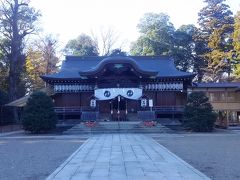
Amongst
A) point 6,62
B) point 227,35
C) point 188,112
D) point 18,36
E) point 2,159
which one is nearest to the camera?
point 2,159

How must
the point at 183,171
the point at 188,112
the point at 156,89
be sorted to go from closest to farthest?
the point at 183,171 < the point at 188,112 < the point at 156,89

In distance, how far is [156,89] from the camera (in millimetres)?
34031

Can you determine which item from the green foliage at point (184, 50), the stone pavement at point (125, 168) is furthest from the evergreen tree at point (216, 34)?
the stone pavement at point (125, 168)

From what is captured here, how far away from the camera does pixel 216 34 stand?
50594mm

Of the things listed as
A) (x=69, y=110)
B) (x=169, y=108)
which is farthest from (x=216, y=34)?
(x=69, y=110)

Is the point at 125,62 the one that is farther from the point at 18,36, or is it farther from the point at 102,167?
the point at 102,167

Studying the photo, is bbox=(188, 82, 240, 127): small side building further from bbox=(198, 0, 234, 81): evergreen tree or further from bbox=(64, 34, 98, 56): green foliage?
bbox=(64, 34, 98, 56): green foliage

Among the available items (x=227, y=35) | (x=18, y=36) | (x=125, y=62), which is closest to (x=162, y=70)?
(x=125, y=62)

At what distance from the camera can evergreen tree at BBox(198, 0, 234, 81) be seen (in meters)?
49.8

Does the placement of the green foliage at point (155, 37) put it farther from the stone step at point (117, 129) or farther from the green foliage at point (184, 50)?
the stone step at point (117, 129)

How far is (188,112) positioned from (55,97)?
46.2 feet

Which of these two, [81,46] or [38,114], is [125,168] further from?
[81,46]

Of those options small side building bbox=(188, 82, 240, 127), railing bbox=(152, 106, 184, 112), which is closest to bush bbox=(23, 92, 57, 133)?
railing bbox=(152, 106, 184, 112)

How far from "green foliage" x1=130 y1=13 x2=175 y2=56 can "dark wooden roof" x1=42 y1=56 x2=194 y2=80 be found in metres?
13.6
